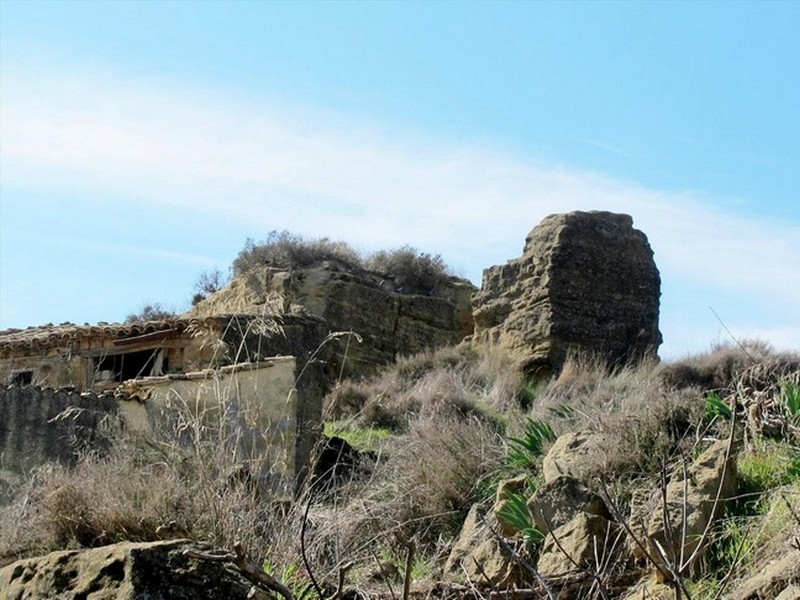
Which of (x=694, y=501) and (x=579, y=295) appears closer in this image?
(x=694, y=501)

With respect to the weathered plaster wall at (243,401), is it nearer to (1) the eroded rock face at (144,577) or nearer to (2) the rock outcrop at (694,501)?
(2) the rock outcrop at (694,501)

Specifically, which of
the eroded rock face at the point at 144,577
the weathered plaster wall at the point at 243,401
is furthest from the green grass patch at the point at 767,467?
the weathered plaster wall at the point at 243,401

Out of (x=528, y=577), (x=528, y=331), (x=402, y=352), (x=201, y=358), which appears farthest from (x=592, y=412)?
(x=402, y=352)

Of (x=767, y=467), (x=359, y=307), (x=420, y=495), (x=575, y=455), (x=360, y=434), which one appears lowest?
(x=360, y=434)

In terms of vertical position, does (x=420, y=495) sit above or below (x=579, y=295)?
below

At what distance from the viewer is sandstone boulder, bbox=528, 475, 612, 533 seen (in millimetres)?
11273

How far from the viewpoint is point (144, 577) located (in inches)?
302

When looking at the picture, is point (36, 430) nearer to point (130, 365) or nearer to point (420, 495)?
point (420, 495)

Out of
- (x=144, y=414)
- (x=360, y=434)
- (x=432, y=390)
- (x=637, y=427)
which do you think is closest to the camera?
(x=637, y=427)

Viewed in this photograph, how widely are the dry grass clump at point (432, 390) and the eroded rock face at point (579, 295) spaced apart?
89 cm

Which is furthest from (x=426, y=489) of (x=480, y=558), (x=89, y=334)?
(x=89, y=334)

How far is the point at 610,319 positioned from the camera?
29.0 meters

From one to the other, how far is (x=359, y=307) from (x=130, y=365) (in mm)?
9297

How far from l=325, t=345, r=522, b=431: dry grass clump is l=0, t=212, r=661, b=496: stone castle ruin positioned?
0.78 meters
